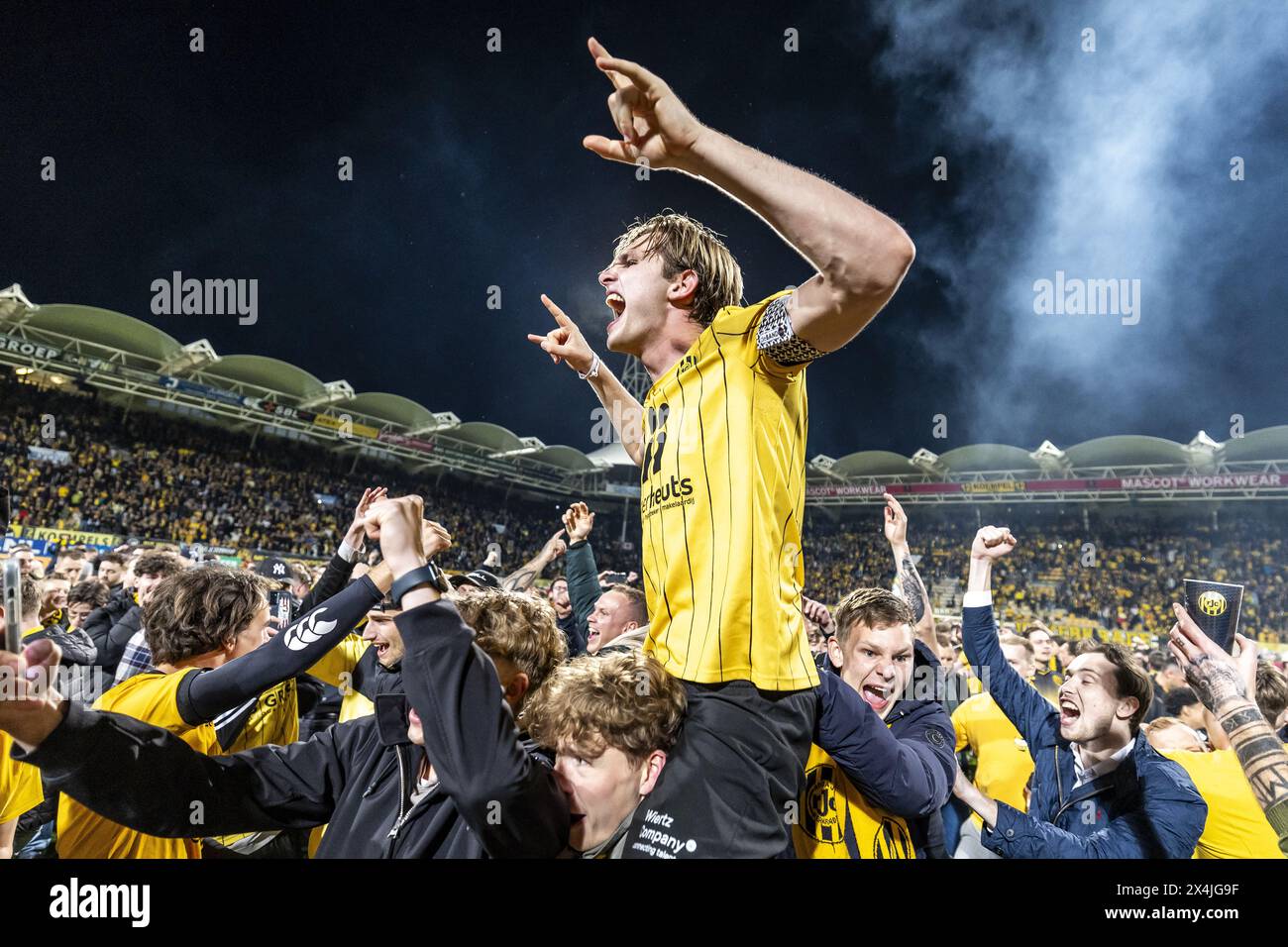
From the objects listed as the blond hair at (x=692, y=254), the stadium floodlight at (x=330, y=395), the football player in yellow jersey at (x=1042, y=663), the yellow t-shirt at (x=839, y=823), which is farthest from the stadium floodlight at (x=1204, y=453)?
the blond hair at (x=692, y=254)

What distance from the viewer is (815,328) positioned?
1.71m

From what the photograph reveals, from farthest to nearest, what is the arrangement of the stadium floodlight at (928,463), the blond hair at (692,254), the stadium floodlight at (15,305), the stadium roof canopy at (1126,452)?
the stadium floodlight at (928,463), the stadium roof canopy at (1126,452), the stadium floodlight at (15,305), the blond hair at (692,254)

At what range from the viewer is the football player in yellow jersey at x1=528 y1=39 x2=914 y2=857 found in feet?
5.28

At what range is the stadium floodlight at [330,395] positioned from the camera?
79.5 feet

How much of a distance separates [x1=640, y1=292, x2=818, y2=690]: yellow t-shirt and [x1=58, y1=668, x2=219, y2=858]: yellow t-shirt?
5.63 ft

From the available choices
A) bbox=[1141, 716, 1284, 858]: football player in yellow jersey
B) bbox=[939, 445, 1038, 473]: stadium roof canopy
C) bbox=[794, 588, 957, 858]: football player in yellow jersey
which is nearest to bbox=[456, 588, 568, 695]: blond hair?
bbox=[794, 588, 957, 858]: football player in yellow jersey

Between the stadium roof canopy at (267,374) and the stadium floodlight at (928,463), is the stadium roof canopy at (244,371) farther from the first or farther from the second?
the stadium floodlight at (928,463)

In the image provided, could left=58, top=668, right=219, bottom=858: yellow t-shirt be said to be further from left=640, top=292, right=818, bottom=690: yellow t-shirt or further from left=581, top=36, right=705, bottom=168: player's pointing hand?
left=581, top=36, right=705, bottom=168: player's pointing hand

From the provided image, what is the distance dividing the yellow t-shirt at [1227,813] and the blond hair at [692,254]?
3.03m

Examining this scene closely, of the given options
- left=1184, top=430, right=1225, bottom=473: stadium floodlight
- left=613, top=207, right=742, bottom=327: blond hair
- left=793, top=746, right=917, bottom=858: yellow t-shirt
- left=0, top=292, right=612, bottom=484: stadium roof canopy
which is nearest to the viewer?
left=613, top=207, right=742, bottom=327: blond hair

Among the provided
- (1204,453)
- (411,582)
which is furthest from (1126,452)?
(411,582)

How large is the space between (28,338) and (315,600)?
22379 millimetres
